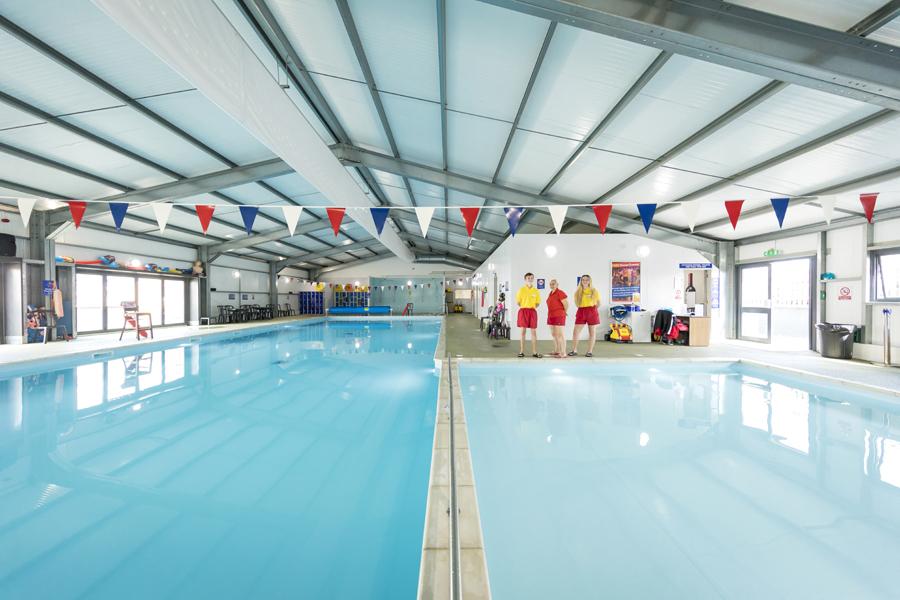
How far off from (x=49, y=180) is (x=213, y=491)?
8.48m

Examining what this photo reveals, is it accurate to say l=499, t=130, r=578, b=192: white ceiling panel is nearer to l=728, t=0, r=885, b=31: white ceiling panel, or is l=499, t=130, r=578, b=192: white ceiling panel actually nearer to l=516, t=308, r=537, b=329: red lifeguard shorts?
l=516, t=308, r=537, b=329: red lifeguard shorts

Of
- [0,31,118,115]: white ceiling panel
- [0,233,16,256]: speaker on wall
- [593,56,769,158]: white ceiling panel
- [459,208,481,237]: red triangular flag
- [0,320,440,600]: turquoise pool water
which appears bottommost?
[0,320,440,600]: turquoise pool water

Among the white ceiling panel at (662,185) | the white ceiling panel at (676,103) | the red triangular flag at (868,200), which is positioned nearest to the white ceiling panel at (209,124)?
the white ceiling panel at (676,103)

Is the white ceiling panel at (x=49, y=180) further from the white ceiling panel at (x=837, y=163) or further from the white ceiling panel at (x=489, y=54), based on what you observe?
the white ceiling panel at (x=837, y=163)

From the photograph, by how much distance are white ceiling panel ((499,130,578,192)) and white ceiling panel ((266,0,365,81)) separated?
92.6 inches

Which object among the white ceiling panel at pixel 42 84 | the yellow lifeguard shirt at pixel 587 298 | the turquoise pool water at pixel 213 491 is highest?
the white ceiling panel at pixel 42 84

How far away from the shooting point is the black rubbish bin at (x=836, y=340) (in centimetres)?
590

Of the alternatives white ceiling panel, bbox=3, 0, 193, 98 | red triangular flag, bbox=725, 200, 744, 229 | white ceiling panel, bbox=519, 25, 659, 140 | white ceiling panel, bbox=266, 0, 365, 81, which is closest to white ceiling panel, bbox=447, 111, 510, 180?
white ceiling panel, bbox=519, 25, 659, 140

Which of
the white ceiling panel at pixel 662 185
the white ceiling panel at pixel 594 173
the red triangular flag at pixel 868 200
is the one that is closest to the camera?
the red triangular flag at pixel 868 200

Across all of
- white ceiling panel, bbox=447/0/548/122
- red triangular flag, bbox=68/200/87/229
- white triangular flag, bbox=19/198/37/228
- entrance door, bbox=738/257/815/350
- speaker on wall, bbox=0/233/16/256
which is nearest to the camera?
white ceiling panel, bbox=447/0/548/122

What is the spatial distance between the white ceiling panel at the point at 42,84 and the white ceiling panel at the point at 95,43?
242 mm

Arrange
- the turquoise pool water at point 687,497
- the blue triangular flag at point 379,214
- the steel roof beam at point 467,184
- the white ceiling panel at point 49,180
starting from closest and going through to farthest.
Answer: the turquoise pool water at point 687,497, the white ceiling panel at point 49,180, the blue triangular flag at point 379,214, the steel roof beam at point 467,184

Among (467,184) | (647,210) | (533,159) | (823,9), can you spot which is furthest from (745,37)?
(467,184)

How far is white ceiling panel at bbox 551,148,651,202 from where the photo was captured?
527 cm
